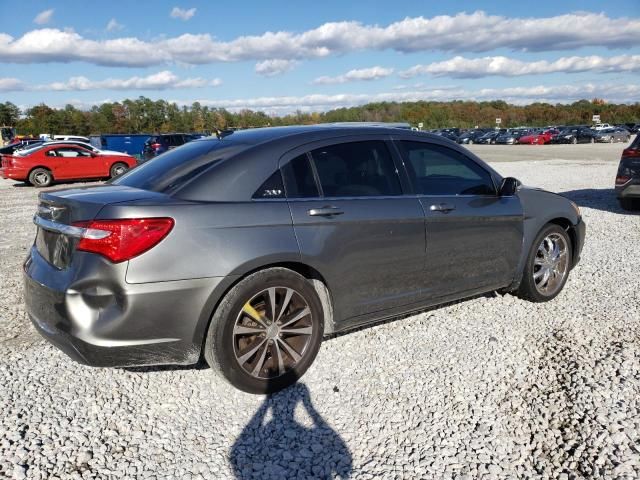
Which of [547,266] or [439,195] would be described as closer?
[439,195]

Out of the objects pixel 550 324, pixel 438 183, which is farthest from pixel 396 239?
pixel 550 324

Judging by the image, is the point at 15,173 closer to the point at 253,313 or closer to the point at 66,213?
the point at 66,213

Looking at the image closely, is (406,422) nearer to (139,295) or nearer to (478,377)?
(478,377)

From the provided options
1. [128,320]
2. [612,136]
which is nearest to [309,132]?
[128,320]

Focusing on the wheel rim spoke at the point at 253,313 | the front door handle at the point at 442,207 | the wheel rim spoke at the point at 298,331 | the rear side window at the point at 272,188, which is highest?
the rear side window at the point at 272,188

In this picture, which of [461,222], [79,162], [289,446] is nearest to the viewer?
[289,446]

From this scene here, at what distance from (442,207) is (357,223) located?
843 mm

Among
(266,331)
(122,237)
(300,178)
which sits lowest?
(266,331)

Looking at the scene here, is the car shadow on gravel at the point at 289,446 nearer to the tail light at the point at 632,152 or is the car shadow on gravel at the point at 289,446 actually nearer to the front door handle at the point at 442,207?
the front door handle at the point at 442,207

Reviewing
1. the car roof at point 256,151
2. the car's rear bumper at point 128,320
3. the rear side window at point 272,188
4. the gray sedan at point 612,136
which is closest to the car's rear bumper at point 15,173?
the car roof at point 256,151

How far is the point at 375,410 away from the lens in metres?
3.12

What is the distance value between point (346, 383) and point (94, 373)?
1.72 meters

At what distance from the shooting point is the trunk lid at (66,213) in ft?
9.95

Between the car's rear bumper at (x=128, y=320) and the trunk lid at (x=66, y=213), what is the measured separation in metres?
0.14
